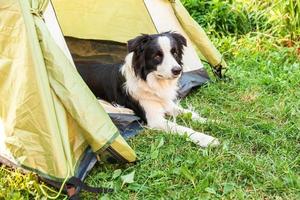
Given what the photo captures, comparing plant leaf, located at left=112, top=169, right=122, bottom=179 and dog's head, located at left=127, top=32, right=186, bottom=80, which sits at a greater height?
dog's head, located at left=127, top=32, right=186, bottom=80

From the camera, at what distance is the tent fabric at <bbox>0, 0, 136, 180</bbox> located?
2326mm

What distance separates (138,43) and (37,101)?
1.09 m

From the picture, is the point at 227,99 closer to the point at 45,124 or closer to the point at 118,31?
the point at 118,31

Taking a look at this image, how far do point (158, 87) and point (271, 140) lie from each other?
92 centimetres

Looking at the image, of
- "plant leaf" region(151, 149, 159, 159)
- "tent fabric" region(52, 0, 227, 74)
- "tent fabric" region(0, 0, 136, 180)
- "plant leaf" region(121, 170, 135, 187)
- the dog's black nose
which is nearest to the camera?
"tent fabric" region(0, 0, 136, 180)

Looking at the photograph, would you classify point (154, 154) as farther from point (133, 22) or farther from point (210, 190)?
point (133, 22)

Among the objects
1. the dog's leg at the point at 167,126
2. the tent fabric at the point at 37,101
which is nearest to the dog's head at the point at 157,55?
the dog's leg at the point at 167,126

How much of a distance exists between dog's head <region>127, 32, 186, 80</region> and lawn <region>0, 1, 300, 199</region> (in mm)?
377

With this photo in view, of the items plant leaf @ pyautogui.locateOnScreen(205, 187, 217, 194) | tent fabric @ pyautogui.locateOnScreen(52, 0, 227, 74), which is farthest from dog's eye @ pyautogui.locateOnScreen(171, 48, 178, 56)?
plant leaf @ pyautogui.locateOnScreen(205, 187, 217, 194)

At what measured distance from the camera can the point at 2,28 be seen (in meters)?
2.37

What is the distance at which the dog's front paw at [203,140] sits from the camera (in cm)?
284

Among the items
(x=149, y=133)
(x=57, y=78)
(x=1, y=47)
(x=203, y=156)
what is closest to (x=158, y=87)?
(x=149, y=133)

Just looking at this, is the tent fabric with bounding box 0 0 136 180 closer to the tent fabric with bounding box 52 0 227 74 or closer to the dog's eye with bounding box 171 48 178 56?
the dog's eye with bounding box 171 48 178 56

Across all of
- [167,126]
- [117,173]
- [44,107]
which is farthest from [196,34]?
[44,107]
